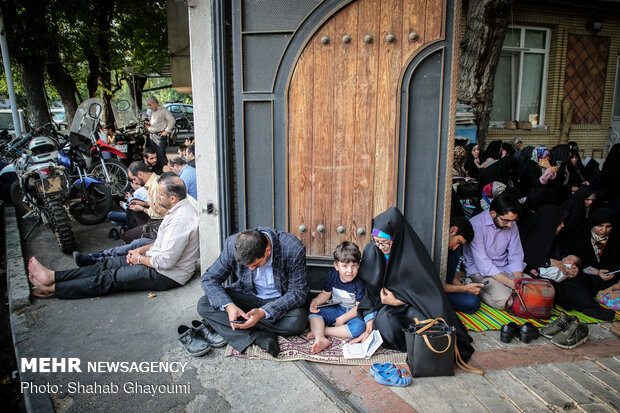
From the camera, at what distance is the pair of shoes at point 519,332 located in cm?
345

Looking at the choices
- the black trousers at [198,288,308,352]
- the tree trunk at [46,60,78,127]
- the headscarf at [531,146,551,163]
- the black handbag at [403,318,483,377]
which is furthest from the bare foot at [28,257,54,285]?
the tree trunk at [46,60,78,127]

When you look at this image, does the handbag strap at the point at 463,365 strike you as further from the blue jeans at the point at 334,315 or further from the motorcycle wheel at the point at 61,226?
the motorcycle wheel at the point at 61,226

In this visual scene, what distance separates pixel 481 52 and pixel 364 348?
614 cm

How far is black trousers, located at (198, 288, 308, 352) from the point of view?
10.8 feet

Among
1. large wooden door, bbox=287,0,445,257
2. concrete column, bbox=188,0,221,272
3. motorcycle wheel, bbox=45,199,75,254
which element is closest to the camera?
large wooden door, bbox=287,0,445,257

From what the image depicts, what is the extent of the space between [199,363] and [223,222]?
1.48 m

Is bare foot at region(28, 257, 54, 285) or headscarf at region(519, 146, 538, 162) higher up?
headscarf at region(519, 146, 538, 162)

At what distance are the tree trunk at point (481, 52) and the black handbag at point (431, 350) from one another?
19.6 feet

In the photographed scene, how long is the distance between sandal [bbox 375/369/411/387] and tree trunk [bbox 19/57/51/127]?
10082 millimetres

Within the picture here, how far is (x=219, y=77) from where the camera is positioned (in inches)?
154

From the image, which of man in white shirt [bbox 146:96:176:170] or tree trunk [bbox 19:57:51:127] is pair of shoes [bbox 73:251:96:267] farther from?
tree trunk [bbox 19:57:51:127]

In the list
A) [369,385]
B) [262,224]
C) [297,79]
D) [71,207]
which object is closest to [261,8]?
[297,79]

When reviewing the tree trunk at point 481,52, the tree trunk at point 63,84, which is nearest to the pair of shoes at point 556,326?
the tree trunk at point 481,52

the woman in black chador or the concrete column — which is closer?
the woman in black chador
